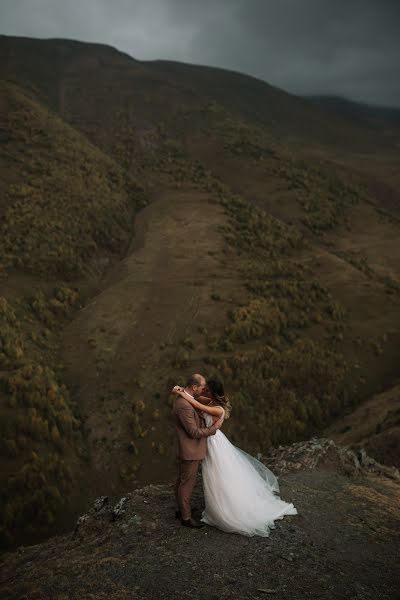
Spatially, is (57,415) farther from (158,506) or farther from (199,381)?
(199,381)

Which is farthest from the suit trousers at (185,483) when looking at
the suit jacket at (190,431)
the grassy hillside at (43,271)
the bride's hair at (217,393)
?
the grassy hillside at (43,271)

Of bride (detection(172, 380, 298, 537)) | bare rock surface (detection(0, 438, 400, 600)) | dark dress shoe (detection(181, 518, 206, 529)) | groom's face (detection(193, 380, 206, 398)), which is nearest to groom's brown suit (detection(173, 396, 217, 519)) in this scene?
bride (detection(172, 380, 298, 537))

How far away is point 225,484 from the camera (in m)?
6.51

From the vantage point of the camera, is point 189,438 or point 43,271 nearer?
point 189,438

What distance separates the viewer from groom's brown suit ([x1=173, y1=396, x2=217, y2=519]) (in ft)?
20.6

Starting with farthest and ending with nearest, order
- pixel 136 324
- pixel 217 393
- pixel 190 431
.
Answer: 1. pixel 136 324
2. pixel 217 393
3. pixel 190 431

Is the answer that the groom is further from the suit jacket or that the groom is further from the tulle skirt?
the tulle skirt

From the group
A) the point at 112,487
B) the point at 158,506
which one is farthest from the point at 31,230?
the point at 158,506

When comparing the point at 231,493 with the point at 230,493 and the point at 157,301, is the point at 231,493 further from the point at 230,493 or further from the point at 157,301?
the point at 157,301

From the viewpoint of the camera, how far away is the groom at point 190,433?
6.29 metres

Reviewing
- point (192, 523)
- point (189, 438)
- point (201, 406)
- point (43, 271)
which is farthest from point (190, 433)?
point (43, 271)

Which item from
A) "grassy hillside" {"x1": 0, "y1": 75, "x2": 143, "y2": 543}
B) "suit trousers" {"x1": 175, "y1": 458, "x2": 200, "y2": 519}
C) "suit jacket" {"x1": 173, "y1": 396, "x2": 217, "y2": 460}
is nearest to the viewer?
"suit jacket" {"x1": 173, "y1": 396, "x2": 217, "y2": 460}

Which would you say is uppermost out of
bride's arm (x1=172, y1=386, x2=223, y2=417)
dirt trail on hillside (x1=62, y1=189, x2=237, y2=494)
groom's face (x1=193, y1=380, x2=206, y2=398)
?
groom's face (x1=193, y1=380, x2=206, y2=398)

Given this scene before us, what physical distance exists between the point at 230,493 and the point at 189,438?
3.63ft
